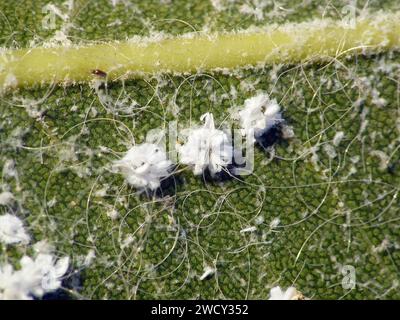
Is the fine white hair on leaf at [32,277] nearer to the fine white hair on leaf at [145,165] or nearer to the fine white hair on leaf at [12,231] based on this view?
the fine white hair on leaf at [12,231]

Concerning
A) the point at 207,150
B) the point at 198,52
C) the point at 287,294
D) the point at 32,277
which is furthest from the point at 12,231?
the point at 287,294

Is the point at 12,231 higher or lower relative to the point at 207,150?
lower

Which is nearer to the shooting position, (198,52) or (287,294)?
(287,294)

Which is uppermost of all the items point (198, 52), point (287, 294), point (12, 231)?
point (198, 52)

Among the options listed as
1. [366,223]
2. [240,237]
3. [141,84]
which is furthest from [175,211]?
[366,223]

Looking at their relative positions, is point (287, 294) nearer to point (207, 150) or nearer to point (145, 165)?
point (207, 150)

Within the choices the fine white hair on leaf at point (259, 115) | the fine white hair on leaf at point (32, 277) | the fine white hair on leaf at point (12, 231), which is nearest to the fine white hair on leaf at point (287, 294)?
the fine white hair on leaf at point (259, 115)

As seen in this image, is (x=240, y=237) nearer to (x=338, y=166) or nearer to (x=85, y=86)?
(x=338, y=166)
